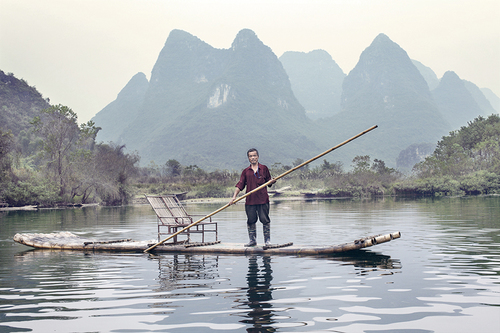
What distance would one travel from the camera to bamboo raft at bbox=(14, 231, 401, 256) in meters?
9.25

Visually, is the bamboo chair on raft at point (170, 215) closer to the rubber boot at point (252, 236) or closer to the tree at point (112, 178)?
the rubber boot at point (252, 236)

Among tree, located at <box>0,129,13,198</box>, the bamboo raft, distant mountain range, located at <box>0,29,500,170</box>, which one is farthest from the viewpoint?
distant mountain range, located at <box>0,29,500,170</box>

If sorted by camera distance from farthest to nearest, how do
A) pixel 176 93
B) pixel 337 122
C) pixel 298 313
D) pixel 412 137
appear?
pixel 176 93
pixel 337 122
pixel 412 137
pixel 298 313

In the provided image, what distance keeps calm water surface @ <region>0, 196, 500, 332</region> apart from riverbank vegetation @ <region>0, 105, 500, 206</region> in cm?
2487

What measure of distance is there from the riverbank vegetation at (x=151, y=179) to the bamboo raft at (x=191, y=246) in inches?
926

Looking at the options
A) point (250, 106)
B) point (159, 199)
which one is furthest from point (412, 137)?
point (159, 199)

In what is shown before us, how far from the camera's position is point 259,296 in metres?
6.39

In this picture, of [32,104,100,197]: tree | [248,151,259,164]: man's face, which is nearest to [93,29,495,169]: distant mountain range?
[32,104,100,197]: tree

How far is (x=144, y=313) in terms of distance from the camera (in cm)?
563

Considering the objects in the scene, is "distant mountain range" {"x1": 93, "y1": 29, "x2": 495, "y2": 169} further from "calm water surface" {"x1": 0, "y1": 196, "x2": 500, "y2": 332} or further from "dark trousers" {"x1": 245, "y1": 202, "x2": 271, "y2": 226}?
"calm water surface" {"x1": 0, "y1": 196, "x2": 500, "y2": 332}

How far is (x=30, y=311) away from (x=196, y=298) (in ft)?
6.45

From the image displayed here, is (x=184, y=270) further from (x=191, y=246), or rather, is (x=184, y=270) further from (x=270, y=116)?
(x=270, y=116)

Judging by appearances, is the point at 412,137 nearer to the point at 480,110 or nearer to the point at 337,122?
the point at 337,122

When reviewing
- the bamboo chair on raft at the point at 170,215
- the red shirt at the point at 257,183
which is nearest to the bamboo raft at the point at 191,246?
the bamboo chair on raft at the point at 170,215
